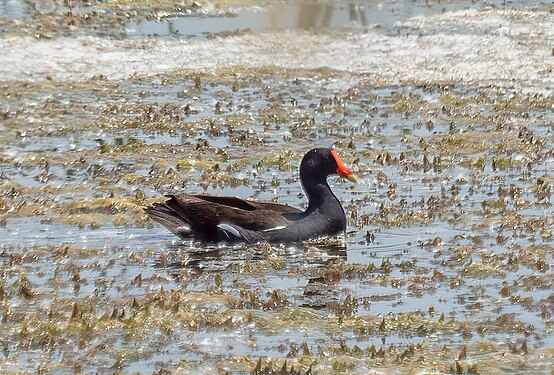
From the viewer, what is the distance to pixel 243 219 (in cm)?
1402

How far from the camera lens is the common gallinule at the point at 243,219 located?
14.0 metres

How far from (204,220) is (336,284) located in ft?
7.62

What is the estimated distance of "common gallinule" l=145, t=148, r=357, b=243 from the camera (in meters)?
14.0

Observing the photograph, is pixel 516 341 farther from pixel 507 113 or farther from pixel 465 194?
pixel 507 113

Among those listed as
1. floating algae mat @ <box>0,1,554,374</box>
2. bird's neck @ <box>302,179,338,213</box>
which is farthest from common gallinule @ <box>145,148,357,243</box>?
floating algae mat @ <box>0,1,554,374</box>

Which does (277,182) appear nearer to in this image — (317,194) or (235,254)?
(317,194)

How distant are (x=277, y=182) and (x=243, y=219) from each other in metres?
2.86

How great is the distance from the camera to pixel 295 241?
14.2 meters

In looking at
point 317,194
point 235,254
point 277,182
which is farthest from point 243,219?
point 277,182

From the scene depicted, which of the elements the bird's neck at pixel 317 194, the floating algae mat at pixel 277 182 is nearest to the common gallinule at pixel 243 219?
the bird's neck at pixel 317 194

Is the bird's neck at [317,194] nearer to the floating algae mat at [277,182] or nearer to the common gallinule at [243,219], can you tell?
the common gallinule at [243,219]

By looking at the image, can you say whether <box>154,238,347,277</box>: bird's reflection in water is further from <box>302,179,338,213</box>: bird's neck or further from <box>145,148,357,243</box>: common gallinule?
<box>302,179,338,213</box>: bird's neck

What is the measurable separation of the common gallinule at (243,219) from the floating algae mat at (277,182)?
0.60 feet

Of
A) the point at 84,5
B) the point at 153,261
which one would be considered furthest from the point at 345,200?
the point at 84,5
